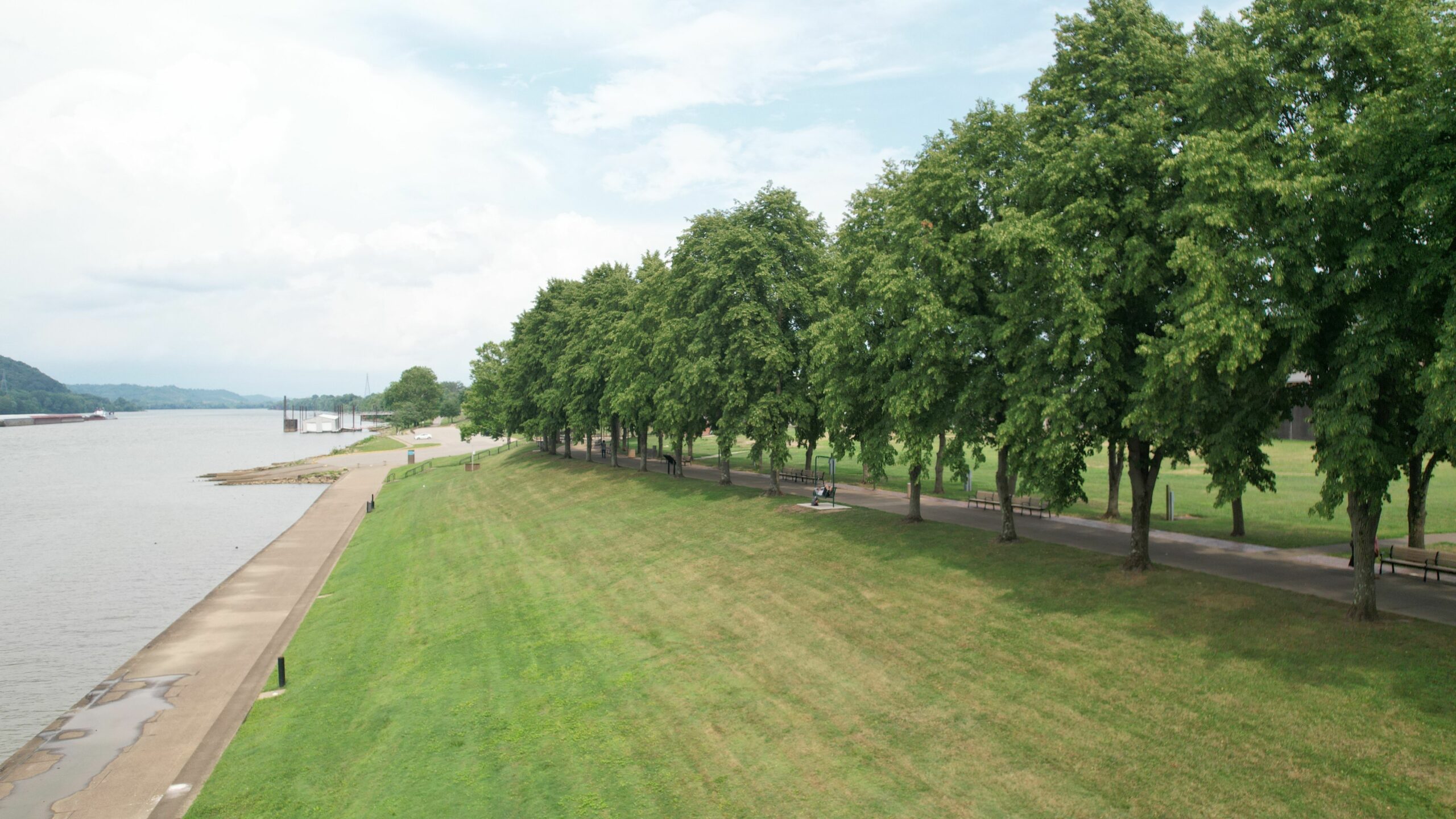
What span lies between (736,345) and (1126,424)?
2422cm

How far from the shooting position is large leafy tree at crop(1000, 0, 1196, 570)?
20.6 metres

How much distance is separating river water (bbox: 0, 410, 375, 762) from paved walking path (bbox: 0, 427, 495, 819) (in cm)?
126

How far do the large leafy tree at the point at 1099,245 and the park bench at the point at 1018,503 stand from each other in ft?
29.5

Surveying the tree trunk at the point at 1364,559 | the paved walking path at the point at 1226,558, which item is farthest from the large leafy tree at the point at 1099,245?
the tree trunk at the point at 1364,559

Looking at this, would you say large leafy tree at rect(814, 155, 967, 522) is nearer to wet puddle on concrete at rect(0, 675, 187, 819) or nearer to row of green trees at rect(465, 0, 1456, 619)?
row of green trees at rect(465, 0, 1456, 619)

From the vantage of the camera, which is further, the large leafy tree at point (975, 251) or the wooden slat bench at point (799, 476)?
the wooden slat bench at point (799, 476)

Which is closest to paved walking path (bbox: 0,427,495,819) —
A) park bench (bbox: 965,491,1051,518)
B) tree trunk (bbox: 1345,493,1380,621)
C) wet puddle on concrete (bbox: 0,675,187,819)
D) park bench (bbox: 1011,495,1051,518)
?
wet puddle on concrete (bbox: 0,675,187,819)

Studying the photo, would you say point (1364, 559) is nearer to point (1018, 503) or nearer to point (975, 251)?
point (975, 251)

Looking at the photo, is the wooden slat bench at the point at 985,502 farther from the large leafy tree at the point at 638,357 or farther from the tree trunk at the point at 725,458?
the large leafy tree at the point at 638,357

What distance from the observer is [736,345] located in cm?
4234

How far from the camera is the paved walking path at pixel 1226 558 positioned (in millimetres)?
18812

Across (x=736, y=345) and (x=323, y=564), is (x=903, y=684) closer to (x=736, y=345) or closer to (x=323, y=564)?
(x=736, y=345)

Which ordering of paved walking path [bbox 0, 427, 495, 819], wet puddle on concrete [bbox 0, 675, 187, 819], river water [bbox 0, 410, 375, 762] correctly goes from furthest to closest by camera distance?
river water [bbox 0, 410, 375, 762] → wet puddle on concrete [bbox 0, 675, 187, 819] → paved walking path [bbox 0, 427, 495, 819]

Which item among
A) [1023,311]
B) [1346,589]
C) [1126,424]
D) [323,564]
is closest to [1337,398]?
[1126,424]
